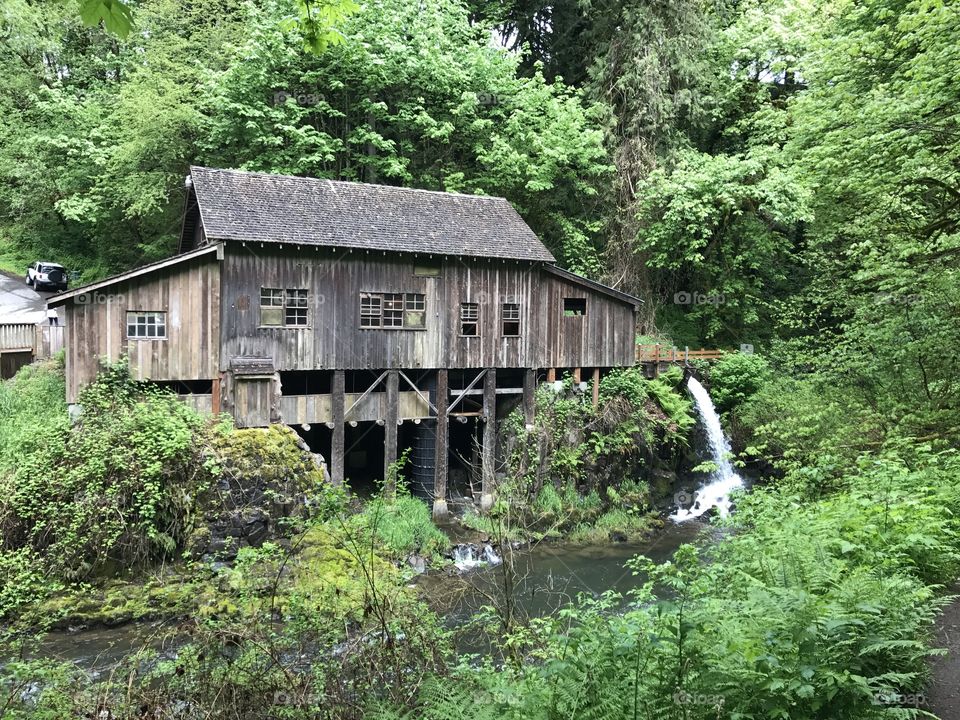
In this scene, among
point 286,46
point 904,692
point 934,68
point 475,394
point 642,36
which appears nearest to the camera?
point 904,692

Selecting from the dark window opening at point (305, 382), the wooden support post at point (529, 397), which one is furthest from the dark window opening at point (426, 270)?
the wooden support post at point (529, 397)

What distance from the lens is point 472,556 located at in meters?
15.7

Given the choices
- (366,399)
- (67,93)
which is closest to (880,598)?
(366,399)

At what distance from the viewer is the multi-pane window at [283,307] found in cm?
1543

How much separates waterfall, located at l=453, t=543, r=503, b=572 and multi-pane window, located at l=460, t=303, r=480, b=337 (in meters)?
5.65

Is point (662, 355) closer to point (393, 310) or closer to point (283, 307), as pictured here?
point (393, 310)

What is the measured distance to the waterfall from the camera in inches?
602

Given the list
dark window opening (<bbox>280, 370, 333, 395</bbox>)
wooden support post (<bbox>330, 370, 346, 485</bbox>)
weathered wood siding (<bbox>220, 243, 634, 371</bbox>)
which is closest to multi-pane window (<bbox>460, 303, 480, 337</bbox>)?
weathered wood siding (<bbox>220, 243, 634, 371</bbox>)

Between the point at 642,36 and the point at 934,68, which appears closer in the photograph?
the point at 934,68

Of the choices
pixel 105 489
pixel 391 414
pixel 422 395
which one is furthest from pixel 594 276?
pixel 105 489

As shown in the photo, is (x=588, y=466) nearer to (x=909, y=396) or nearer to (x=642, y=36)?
(x=909, y=396)

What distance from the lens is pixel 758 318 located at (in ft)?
84.3

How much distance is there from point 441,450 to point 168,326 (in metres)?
7.41

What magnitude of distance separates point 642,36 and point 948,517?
22.2m
